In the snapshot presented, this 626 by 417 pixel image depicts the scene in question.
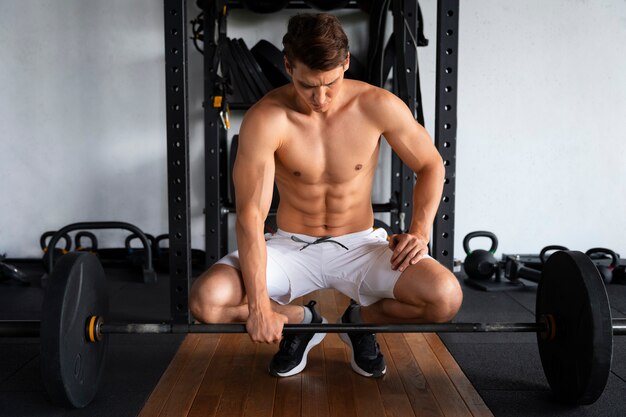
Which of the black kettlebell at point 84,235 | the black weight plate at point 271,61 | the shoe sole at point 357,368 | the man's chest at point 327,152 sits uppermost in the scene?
the black weight plate at point 271,61

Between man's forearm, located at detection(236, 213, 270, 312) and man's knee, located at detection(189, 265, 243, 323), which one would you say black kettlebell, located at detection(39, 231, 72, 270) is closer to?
man's knee, located at detection(189, 265, 243, 323)

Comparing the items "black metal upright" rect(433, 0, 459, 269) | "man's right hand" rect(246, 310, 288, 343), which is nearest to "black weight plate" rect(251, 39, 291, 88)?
"black metal upright" rect(433, 0, 459, 269)

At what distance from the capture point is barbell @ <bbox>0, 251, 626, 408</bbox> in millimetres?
1401

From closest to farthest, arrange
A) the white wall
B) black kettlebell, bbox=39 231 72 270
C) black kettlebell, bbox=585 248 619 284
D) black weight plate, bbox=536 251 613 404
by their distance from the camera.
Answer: black weight plate, bbox=536 251 613 404, black kettlebell, bbox=585 248 619 284, black kettlebell, bbox=39 231 72 270, the white wall

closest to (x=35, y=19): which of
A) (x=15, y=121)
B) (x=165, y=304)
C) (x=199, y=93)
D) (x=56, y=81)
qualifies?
(x=56, y=81)

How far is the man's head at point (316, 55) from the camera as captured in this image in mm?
1449

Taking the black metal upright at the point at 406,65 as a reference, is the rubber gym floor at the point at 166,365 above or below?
below

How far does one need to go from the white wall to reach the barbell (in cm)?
188

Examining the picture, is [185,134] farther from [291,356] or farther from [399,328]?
[399,328]

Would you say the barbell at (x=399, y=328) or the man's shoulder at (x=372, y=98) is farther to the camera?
the man's shoulder at (x=372, y=98)

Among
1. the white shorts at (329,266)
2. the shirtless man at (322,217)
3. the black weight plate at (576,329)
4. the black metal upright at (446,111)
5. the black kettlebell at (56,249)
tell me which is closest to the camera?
the black weight plate at (576,329)

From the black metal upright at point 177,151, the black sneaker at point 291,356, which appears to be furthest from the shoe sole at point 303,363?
the black metal upright at point 177,151

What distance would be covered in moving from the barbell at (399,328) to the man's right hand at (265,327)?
0.03 m

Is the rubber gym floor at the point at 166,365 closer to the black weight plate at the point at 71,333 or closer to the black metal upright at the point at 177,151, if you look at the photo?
the black weight plate at the point at 71,333
